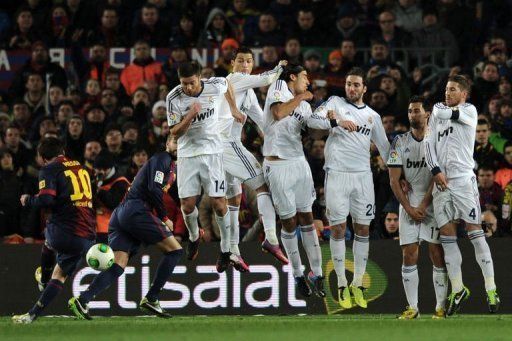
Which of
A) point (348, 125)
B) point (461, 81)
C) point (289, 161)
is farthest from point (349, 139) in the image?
point (461, 81)

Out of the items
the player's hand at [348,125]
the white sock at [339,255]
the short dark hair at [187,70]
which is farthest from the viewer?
the white sock at [339,255]

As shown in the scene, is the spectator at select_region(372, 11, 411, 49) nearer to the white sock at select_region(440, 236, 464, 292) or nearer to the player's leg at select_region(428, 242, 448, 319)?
the player's leg at select_region(428, 242, 448, 319)

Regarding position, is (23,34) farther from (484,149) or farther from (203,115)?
(203,115)

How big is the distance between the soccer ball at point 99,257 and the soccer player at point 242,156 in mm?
1708

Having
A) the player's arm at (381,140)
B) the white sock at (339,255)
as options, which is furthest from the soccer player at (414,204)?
the white sock at (339,255)

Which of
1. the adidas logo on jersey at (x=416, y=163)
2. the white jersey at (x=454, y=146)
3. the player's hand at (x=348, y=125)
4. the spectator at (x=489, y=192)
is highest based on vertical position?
the player's hand at (x=348, y=125)

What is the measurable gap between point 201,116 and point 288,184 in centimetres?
143

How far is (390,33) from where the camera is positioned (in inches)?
886

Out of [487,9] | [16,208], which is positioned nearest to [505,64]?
[487,9]

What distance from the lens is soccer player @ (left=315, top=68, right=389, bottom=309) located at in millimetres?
16281

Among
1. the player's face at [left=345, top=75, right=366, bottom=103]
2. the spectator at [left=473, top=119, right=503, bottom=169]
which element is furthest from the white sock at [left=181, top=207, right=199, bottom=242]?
the spectator at [left=473, top=119, right=503, bottom=169]

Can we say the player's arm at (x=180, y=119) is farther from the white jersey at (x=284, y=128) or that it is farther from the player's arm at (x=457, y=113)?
the player's arm at (x=457, y=113)

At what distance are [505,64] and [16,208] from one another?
25.7 feet

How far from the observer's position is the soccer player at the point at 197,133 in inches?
619
